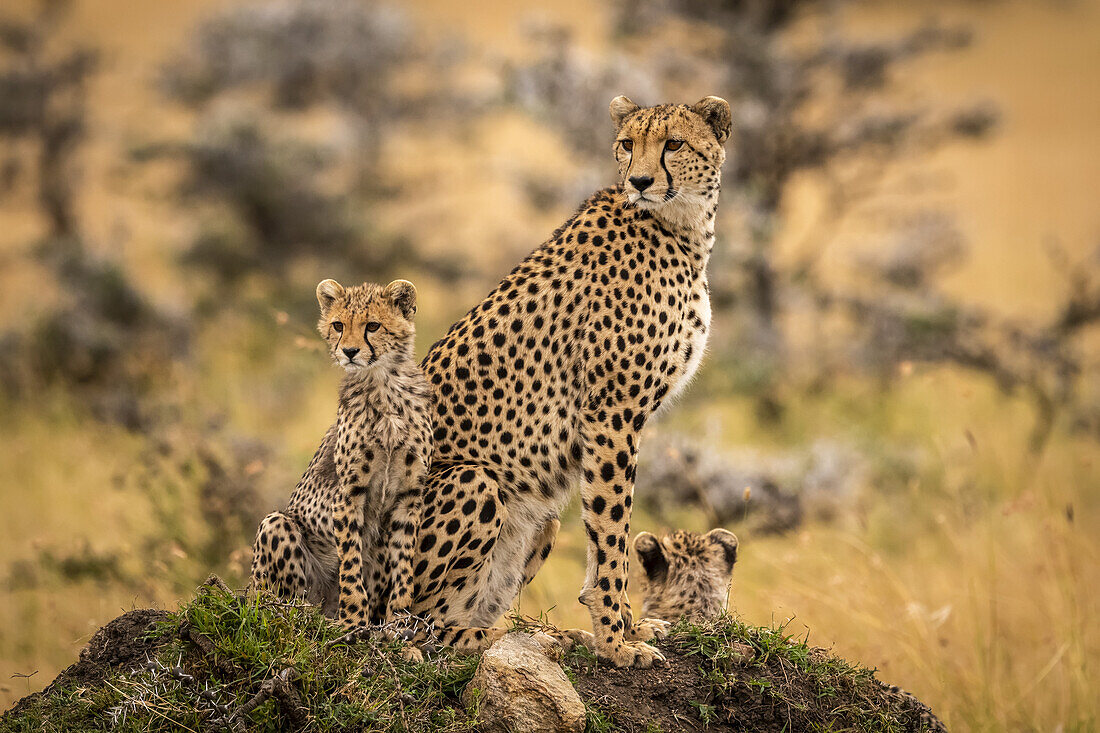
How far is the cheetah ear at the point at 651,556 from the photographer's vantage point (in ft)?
15.3

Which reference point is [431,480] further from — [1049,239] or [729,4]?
[729,4]

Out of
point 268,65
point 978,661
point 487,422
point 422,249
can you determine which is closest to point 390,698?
point 487,422

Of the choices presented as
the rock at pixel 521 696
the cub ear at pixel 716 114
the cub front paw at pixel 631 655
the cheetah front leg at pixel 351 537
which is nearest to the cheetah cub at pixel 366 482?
the cheetah front leg at pixel 351 537

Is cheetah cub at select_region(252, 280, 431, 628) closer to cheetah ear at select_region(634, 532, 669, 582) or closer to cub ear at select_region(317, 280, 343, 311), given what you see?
cub ear at select_region(317, 280, 343, 311)

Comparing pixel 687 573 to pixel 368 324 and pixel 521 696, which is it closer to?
pixel 521 696

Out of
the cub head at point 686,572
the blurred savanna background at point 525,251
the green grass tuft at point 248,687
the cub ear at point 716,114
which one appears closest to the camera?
the green grass tuft at point 248,687

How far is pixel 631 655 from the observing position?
3908 mm

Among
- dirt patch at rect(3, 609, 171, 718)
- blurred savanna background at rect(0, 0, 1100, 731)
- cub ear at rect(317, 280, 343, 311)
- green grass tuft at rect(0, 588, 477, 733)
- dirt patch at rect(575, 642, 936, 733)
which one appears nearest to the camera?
green grass tuft at rect(0, 588, 477, 733)

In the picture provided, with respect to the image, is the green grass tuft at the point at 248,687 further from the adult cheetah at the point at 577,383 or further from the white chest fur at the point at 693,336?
the white chest fur at the point at 693,336

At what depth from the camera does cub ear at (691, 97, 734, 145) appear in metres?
4.30

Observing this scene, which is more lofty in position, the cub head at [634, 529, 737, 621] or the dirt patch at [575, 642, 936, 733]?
the cub head at [634, 529, 737, 621]

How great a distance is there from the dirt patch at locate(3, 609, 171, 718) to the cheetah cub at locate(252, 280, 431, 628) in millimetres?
394

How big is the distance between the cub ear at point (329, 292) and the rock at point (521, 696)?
1382 mm

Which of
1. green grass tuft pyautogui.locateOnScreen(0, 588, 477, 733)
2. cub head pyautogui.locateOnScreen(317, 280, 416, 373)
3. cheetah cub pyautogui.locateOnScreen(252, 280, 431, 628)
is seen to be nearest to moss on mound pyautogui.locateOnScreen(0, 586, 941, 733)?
green grass tuft pyautogui.locateOnScreen(0, 588, 477, 733)
